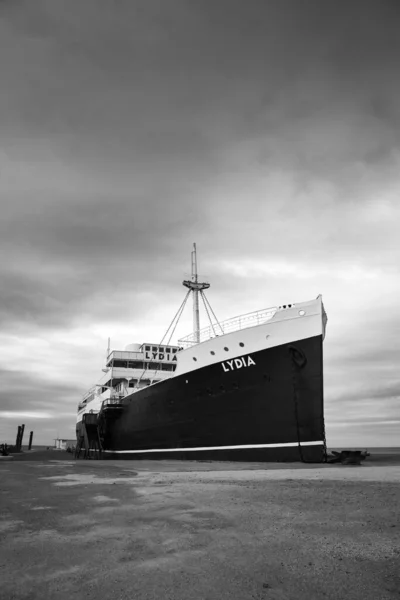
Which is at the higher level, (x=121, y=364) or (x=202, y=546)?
(x=121, y=364)

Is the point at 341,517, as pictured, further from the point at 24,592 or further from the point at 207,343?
the point at 207,343

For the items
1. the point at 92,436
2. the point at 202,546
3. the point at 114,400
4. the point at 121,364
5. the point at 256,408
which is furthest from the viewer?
the point at 121,364

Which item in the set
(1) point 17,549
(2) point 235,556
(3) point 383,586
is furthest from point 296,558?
(1) point 17,549

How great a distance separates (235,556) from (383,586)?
153 centimetres

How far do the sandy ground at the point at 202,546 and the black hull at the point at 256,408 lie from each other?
398 inches

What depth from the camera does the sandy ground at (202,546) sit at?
3.66 meters

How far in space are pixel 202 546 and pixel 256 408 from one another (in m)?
14.9

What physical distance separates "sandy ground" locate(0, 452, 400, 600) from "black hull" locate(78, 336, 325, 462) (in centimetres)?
1011

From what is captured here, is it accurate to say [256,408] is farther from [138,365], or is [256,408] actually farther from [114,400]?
[138,365]

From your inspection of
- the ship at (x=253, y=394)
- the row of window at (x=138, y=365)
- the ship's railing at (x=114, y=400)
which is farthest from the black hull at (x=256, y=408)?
the row of window at (x=138, y=365)

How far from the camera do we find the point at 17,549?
187 inches

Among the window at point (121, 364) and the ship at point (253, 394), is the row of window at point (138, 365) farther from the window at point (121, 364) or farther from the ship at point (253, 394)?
the ship at point (253, 394)

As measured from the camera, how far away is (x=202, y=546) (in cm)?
480

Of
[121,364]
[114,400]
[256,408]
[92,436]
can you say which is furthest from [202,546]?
[92,436]
